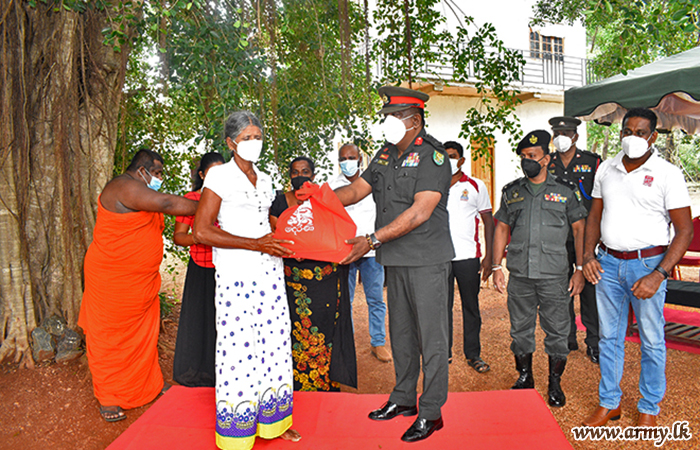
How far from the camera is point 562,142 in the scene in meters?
4.00

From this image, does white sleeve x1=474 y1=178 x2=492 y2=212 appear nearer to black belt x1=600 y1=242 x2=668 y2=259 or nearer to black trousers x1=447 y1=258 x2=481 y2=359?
black trousers x1=447 y1=258 x2=481 y2=359

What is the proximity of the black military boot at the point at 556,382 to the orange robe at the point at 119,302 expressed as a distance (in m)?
2.91

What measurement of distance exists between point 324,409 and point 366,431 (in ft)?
1.06

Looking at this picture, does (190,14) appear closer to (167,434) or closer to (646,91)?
(167,434)

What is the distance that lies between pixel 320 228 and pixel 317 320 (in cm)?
79

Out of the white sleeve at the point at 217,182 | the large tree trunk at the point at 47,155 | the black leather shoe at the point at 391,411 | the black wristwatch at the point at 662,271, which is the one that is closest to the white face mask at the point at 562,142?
the black wristwatch at the point at 662,271

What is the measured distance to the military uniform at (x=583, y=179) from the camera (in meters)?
3.98

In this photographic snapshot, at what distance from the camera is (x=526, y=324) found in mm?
3314

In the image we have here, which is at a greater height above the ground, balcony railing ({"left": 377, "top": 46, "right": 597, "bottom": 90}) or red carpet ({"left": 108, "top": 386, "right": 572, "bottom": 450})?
balcony railing ({"left": 377, "top": 46, "right": 597, "bottom": 90})

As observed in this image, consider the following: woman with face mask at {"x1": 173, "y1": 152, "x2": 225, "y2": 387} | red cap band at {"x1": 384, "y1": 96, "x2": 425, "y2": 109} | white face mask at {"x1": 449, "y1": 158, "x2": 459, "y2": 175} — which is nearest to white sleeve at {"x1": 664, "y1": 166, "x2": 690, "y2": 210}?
white face mask at {"x1": 449, "y1": 158, "x2": 459, "y2": 175}

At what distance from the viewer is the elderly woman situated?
235 cm

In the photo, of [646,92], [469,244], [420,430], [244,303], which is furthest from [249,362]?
[646,92]

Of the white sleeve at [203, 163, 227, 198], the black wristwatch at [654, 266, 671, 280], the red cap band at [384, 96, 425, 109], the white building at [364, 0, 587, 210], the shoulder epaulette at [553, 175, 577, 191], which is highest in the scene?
the white building at [364, 0, 587, 210]

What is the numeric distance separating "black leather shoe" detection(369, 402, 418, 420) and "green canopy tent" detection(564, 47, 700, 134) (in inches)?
135
